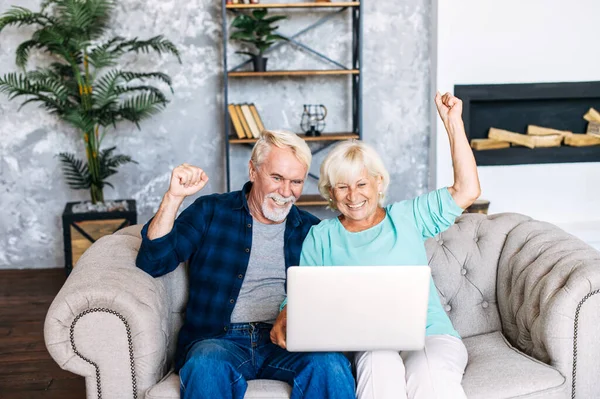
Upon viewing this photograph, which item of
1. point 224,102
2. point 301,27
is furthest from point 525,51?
point 224,102

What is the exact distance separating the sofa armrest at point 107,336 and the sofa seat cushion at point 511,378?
35.1 inches

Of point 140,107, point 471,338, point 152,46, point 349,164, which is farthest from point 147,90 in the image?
point 471,338

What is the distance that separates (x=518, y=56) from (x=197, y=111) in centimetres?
206

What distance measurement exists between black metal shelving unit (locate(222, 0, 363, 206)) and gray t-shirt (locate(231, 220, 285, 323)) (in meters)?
2.20

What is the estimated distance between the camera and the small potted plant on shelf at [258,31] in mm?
4598

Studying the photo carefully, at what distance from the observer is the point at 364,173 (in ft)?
7.98

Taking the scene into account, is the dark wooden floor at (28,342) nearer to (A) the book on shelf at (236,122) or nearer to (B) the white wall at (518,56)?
(A) the book on shelf at (236,122)

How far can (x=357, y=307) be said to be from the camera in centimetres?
196

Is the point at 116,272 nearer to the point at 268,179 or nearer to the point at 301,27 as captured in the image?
the point at 268,179

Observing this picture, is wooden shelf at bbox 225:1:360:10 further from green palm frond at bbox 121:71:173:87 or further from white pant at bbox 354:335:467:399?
white pant at bbox 354:335:467:399

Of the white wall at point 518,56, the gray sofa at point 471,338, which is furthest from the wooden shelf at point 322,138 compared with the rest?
the gray sofa at point 471,338

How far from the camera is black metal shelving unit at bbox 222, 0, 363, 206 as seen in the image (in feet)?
15.3

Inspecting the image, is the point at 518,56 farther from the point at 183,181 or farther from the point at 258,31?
the point at 183,181

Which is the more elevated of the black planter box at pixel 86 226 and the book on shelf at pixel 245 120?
the book on shelf at pixel 245 120
